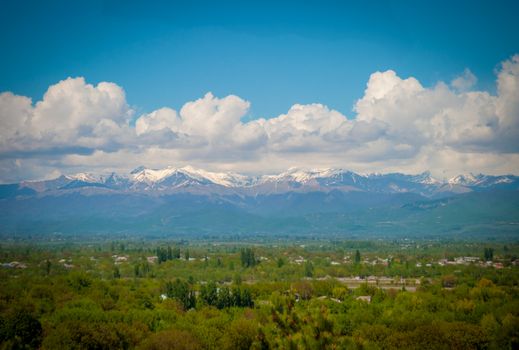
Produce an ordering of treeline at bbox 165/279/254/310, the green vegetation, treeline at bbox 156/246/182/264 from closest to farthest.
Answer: the green vegetation → treeline at bbox 165/279/254/310 → treeline at bbox 156/246/182/264

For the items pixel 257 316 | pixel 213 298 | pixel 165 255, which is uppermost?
pixel 257 316

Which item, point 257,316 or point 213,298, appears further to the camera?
point 213,298

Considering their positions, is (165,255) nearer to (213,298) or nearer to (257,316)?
(213,298)

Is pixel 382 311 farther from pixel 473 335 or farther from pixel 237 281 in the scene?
pixel 237 281

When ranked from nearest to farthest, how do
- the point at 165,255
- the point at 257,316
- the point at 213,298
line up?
the point at 257,316
the point at 213,298
the point at 165,255

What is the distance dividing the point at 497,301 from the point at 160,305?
4413cm

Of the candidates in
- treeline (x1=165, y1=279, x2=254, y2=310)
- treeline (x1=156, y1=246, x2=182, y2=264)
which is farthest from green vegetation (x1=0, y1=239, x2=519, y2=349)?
treeline (x1=156, y1=246, x2=182, y2=264)

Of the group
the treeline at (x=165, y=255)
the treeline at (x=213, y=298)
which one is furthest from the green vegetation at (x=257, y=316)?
the treeline at (x=165, y=255)

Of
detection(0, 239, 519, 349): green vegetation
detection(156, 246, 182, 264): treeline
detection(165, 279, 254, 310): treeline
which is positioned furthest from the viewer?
detection(156, 246, 182, 264): treeline

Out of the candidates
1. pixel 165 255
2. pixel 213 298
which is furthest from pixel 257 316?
pixel 165 255

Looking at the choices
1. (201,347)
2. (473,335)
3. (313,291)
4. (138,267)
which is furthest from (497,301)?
(138,267)

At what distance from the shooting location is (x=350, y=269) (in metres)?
136

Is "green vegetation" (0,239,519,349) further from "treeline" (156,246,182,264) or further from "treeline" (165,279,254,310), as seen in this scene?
"treeline" (156,246,182,264)

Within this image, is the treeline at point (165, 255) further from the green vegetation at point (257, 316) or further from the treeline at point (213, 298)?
the treeline at point (213, 298)
